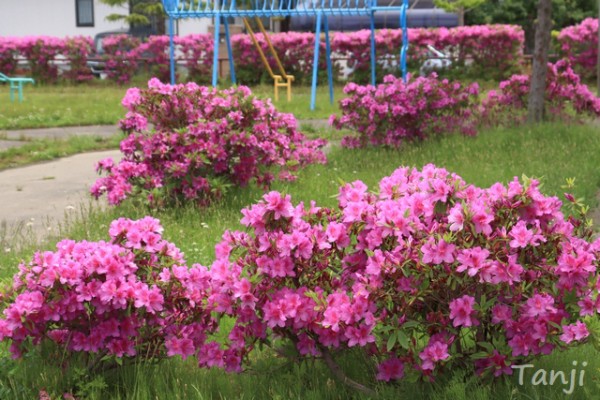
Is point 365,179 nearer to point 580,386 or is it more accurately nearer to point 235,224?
point 235,224

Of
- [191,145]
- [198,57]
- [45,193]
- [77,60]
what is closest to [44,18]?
[77,60]

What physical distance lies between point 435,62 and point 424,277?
24243 mm

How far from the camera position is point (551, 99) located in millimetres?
11852

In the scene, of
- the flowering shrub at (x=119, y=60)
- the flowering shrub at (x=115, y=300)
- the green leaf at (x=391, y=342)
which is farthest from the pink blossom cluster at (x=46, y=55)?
the green leaf at (x=391, y=342)

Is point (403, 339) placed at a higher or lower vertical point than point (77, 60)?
higher

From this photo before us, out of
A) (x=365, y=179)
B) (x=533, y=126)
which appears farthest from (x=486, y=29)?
(x=365, y=179)

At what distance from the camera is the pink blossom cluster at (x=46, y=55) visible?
26609 mm

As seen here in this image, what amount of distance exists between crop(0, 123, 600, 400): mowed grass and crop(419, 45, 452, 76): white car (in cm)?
1550

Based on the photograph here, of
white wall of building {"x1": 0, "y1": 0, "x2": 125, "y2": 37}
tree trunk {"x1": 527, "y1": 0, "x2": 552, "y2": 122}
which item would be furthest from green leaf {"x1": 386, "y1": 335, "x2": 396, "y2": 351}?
white wall of building {"x1": 0, "y1": 0, "x2": 125, "y2": 37}

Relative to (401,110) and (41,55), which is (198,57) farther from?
(401,110)

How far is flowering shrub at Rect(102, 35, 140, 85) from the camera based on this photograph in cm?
2670

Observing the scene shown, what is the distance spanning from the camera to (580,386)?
3.32 meters

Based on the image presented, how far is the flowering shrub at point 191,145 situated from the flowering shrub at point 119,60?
19501mm

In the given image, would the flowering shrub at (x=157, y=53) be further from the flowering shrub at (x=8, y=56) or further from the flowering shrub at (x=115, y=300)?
the flowering shrub at (x=115, y=300)
